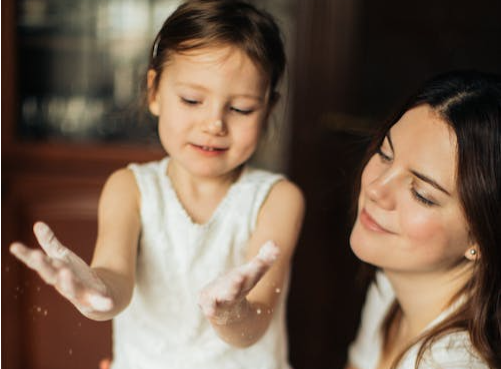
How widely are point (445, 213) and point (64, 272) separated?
37 centimetres

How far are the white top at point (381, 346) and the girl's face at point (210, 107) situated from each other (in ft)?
0.95

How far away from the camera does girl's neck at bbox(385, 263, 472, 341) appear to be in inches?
28.0

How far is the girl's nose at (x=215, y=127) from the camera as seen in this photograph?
1.72 ft

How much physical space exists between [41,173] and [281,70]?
1.09 meters

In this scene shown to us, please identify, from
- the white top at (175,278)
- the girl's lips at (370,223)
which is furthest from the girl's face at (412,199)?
the white top at (175,278)

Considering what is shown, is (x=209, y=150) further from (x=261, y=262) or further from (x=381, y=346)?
(x=381, y=346)

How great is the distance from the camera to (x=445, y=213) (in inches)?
24.4

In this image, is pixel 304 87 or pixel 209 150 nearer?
pixel 209 150

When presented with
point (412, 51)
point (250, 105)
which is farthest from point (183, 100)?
point (412, 51)

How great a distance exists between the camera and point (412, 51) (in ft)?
5.32

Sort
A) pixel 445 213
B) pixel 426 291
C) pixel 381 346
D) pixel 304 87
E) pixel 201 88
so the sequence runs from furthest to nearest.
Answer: pixel 304 87 → pixel 381 346 → pixel 426 291 → pixel 445 213 → pixel 201 88

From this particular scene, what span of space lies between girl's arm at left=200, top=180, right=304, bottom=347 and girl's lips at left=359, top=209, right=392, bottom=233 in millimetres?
63

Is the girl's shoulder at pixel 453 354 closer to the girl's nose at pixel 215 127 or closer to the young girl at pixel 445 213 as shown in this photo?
the young girl at pixel 445 213

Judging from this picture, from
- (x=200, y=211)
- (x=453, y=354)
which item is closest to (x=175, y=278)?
(x=200, y=211)
